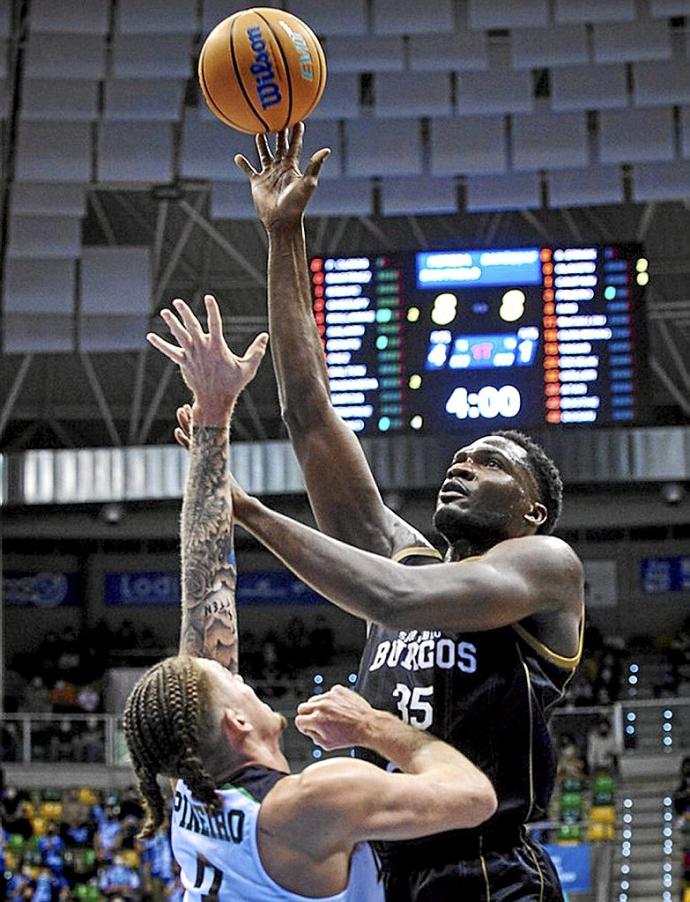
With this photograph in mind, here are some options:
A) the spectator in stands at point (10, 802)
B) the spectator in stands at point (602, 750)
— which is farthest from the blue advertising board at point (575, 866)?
the spectator in stands at point (10, 802)

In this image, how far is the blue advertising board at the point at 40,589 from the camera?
2445 centimetres

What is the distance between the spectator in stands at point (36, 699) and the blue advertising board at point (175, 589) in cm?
297

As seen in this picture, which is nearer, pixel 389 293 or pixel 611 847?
pixel 389 293

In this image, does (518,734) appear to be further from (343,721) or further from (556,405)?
(556,405)

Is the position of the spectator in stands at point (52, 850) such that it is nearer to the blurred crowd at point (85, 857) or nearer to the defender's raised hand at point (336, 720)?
the blurred crowd at point (85, 857)

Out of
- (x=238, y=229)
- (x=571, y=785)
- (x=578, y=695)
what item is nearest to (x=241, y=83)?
(x=571, y=785)

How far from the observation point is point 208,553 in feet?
12.0

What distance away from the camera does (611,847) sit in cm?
1483

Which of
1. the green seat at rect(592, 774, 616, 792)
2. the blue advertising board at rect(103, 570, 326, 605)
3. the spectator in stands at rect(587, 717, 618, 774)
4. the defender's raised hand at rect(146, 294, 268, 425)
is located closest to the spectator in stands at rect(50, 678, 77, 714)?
the blue advertising board at rect(103, 570, 326, 605)

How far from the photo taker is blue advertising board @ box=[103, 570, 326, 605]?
24250mm

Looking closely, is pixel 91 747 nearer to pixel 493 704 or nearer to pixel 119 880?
pixel 119 880

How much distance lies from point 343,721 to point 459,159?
472 inches

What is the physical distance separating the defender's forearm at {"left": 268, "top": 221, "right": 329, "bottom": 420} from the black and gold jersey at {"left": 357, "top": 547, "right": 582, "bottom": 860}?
27.8 inches

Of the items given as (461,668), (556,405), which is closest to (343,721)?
(461,668)
